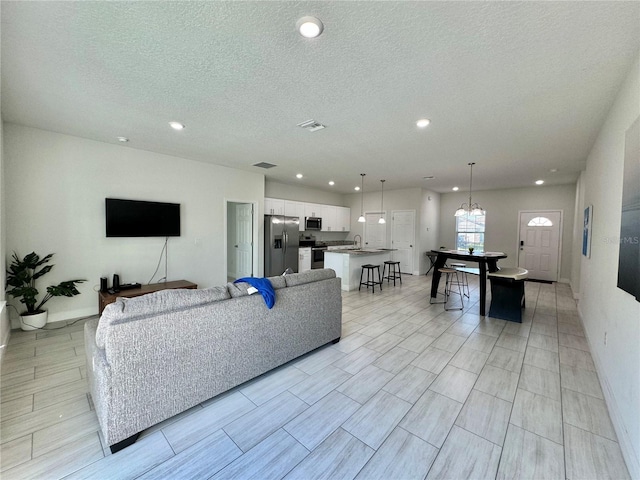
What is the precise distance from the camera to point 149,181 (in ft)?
14.5

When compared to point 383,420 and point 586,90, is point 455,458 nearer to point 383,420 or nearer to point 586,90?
point 383,420

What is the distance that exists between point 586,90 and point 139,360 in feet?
13.6

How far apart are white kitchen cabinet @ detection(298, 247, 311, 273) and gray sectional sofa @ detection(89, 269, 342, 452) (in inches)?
180

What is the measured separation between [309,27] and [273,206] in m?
5.24

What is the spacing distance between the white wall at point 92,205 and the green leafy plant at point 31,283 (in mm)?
131

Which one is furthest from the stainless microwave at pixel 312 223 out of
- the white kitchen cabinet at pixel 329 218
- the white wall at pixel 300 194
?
the white wall at pixel 300 194

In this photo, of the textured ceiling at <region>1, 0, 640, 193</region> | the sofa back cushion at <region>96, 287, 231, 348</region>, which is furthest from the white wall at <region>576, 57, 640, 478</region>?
the sofa back cushion at <region>96, 287, 231, 348</region>

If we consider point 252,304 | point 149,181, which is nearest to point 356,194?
point 149,181

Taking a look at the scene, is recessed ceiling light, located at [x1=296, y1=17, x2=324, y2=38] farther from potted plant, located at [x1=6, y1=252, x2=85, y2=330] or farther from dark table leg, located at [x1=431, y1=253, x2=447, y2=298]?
dark table leg, located at [x1=431, y1=253, x2=447, y2=298]

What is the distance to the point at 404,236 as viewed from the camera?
7.96 m

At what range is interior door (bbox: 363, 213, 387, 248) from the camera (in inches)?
331

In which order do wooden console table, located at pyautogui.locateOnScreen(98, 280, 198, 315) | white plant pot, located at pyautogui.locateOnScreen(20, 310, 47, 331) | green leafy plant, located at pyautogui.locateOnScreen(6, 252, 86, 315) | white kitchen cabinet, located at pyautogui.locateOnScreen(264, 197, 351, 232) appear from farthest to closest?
1. white kitchen cabinet, located at pyautogui.locateOnScreen(264, 197, 351, 232)
2. wooden console table, located at pyautogui.locateOnScreen(98, 280, 198, 315)
3. white plant pot, located at pyautogui.locateOnScreen(20, 310, 47, 331)
4. green leafy plant, located at pyautogui.locateOnScreen(6, 252, 86, 315)

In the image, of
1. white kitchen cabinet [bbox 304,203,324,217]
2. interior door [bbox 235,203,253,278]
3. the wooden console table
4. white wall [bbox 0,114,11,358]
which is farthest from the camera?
white kitchen cabinet [bbox 304,203,324,217]

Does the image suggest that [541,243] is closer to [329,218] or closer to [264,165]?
[329,218]
